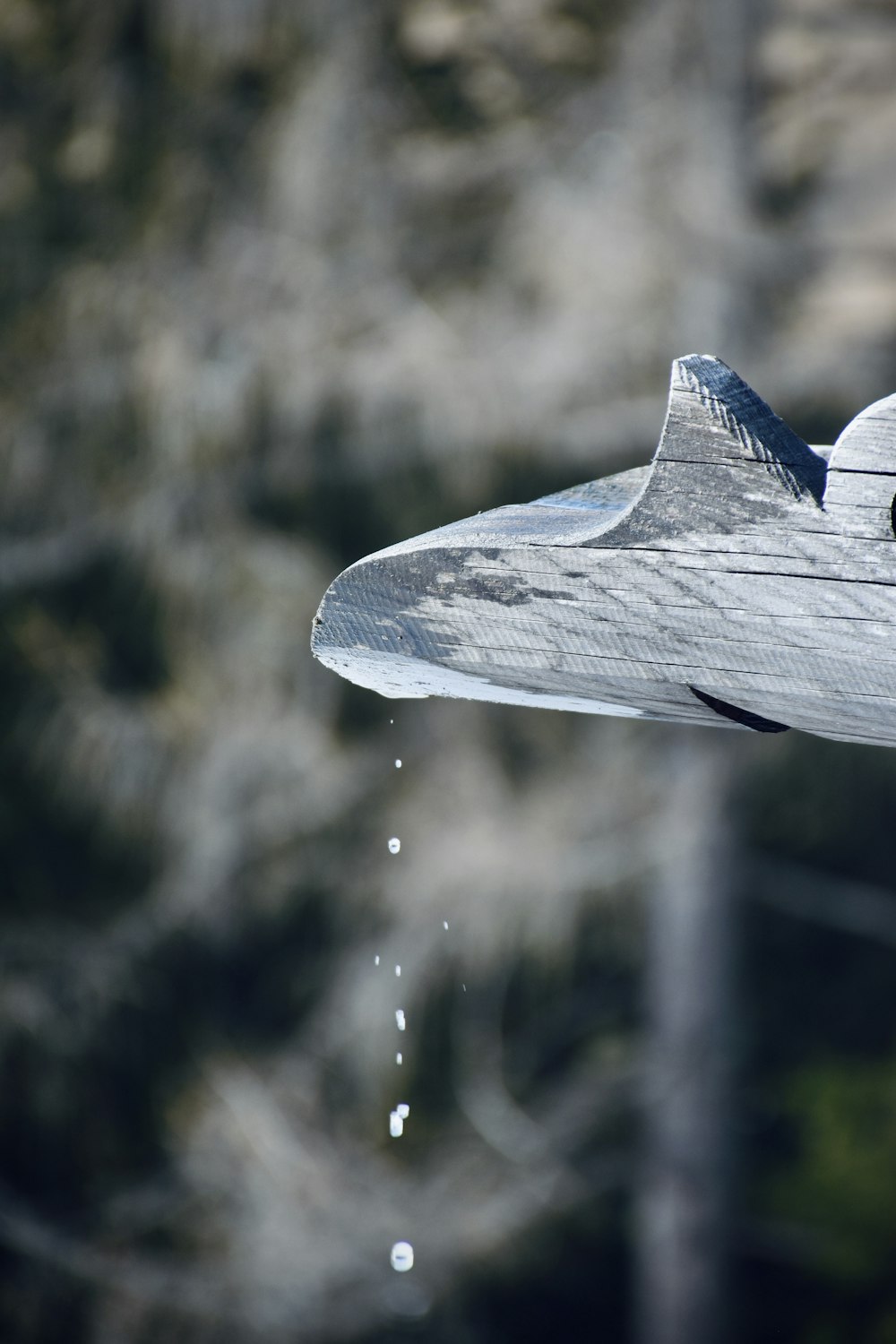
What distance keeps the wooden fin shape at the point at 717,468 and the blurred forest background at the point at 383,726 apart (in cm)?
352

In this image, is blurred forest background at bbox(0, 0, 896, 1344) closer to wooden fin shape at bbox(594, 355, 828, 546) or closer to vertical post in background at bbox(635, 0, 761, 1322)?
vertical post in background at bbox(635, 0, 761, 1322)

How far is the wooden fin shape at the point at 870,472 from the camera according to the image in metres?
0.72

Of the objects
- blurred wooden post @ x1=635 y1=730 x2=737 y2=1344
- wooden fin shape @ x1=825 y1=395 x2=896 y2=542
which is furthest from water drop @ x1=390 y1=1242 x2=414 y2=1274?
wooden fin shape @ x1=825 y1=395 x2=896 y2=542

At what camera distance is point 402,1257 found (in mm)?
4324

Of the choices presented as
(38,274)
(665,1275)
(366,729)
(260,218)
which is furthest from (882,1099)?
(38,274)

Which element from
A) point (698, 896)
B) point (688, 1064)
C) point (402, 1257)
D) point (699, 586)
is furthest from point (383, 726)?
point (699, 586)

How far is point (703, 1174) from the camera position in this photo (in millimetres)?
4699

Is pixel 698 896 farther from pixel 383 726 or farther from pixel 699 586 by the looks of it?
pixel 699 586

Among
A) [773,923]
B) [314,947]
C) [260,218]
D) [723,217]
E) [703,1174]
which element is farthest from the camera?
[773,923]

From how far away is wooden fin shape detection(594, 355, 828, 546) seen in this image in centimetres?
75

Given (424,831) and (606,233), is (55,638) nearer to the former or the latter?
(424,831)

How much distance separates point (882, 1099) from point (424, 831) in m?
1.93

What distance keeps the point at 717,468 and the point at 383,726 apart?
387 cm

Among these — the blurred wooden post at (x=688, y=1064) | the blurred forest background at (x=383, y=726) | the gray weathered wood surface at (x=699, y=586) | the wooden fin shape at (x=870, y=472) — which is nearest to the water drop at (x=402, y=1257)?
the blurred forest background at (x=383, y=726)
